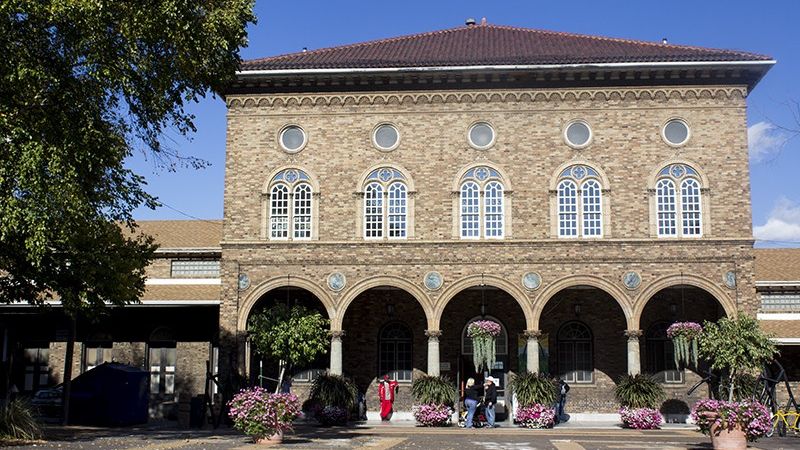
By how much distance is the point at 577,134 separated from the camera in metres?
29.3

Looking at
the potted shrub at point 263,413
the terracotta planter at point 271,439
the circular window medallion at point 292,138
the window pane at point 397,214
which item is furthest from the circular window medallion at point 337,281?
the terracotta planter at point 271,439

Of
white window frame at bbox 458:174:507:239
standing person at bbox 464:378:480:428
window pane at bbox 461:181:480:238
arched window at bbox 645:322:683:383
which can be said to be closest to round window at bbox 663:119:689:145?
white window frame at bbox 458:174:507:239

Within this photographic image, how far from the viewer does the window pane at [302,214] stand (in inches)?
1169

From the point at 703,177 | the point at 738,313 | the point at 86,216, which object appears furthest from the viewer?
the point at 703,177

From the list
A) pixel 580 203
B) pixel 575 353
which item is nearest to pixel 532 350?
pixel 575 353

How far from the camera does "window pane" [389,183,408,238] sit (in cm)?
2942

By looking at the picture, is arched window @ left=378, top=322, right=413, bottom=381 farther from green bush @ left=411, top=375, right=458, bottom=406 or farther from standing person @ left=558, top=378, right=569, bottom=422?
standing person @ left=558, top=378, right=569, bottom=422

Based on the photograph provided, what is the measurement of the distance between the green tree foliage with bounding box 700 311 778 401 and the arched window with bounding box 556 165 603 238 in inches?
189

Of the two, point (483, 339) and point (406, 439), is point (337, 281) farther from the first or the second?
point (406, 439)

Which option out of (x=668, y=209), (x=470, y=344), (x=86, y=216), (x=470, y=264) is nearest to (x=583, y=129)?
(x=668, y=209)

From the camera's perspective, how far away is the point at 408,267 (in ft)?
95.0

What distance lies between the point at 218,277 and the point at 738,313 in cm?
1691

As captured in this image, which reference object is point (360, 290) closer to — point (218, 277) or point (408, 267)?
point (408, 267)

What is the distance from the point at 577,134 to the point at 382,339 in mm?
9070
